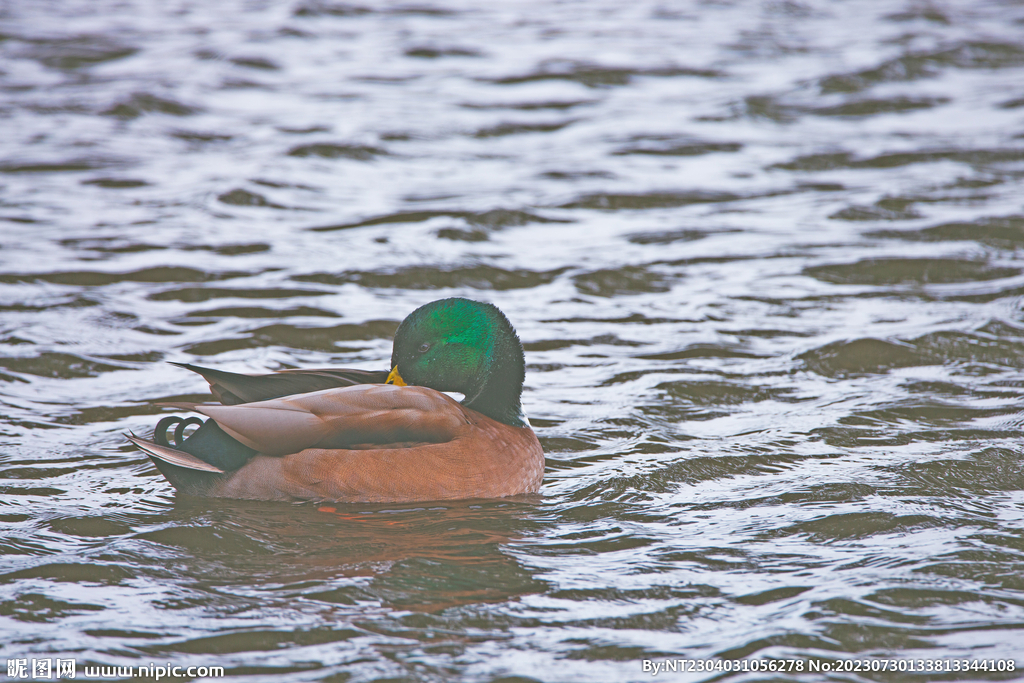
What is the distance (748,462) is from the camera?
5109 millimetres

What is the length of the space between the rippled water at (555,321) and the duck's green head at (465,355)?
458 mm

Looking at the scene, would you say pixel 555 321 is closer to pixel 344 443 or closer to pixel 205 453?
pixel 344 443

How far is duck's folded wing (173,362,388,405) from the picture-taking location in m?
4.64

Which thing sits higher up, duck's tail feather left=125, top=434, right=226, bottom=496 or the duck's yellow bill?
the duck's yellow bill

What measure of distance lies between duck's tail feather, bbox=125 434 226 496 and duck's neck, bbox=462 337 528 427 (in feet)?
3.72

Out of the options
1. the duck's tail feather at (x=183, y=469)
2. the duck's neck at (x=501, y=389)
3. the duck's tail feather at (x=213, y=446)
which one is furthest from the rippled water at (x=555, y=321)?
the duck's neck at (x=501, y=389)

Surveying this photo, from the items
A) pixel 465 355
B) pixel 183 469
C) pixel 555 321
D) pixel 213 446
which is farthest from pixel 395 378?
pixel 555 321

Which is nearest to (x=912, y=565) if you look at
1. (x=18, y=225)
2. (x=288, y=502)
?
(x=288, y=502)

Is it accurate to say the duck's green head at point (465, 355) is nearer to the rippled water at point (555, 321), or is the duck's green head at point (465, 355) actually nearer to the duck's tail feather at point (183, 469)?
the rippled water at point (555, 321)

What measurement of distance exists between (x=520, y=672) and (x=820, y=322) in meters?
4.07

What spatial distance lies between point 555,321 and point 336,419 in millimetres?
2834

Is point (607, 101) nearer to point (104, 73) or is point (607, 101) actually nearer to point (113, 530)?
point (104, 73)

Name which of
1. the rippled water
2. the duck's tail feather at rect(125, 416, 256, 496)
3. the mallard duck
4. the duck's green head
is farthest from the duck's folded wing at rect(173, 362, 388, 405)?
the rippled water

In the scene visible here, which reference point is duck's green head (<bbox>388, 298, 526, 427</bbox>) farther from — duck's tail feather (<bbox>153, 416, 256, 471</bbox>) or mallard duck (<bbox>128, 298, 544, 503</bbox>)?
duck's tail feather (<bbox>153, 416, 256, 471</bbox>)
